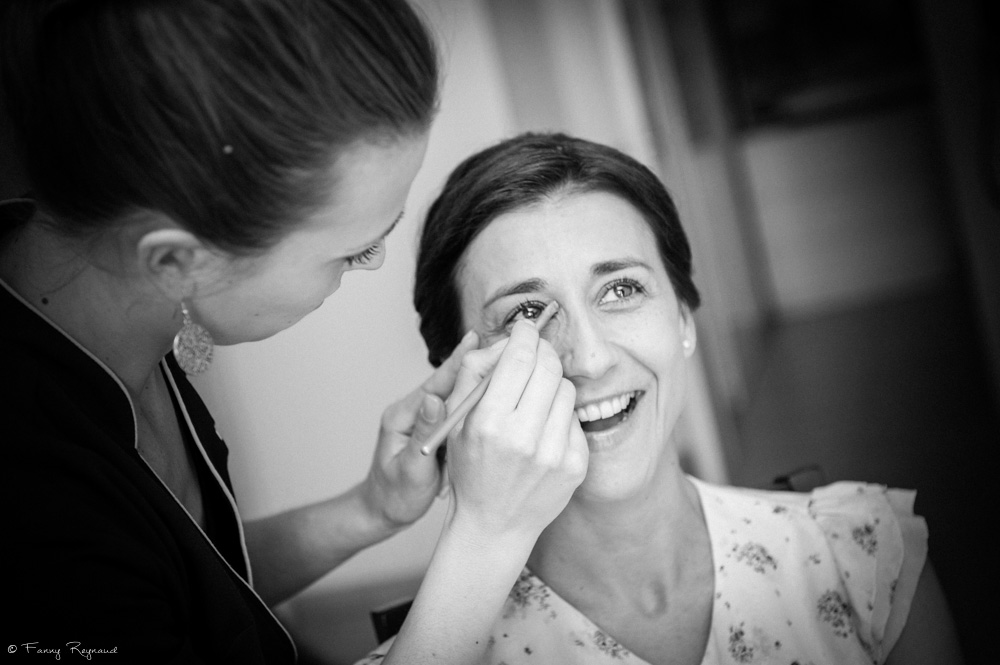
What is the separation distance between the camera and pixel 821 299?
5.95 m

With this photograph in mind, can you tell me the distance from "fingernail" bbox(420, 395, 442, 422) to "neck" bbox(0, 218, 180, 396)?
35 centimetres

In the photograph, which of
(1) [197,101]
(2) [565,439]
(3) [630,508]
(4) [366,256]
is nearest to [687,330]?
(3) [630,508]

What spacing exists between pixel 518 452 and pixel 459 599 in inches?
6.3

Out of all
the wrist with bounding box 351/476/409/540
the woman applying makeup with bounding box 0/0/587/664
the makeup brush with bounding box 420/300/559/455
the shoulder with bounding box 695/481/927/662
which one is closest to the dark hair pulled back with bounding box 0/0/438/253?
the woman applying makeup with bounding box 0/0/587/664

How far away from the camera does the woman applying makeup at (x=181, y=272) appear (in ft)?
2.41

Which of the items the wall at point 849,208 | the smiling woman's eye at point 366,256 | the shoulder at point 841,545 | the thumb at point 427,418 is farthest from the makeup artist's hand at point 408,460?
the wall at point 849,208

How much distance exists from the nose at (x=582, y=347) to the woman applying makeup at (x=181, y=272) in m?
0.18

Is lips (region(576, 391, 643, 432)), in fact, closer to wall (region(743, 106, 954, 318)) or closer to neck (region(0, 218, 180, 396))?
neck (region(0, 218, 180, 396))

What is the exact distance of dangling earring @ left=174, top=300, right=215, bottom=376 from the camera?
2.93 ft

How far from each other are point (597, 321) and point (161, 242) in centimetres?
62

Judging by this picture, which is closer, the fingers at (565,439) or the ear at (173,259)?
the ear at (173,259)

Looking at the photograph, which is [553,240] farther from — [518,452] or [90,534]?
[90,534]

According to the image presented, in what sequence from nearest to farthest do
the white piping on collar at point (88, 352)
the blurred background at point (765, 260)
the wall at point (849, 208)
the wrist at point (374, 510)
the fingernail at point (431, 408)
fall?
the white piping on collar at point (88, 352), the fingernail at point (431, 408), the wrist at point (374, 510), the blurred background at point (765, 260), the wall at point (849, 208)

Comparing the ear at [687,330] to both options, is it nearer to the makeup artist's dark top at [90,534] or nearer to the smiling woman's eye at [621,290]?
the smiling woman's eye at [621,290]
